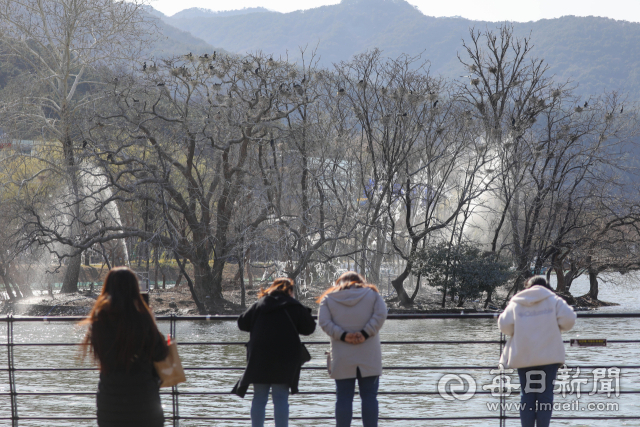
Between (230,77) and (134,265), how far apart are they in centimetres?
1493

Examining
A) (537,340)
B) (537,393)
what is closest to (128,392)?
(537,340)

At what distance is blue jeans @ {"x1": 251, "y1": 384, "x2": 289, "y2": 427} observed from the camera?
16.6 ft

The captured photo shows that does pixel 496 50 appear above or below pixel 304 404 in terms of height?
above

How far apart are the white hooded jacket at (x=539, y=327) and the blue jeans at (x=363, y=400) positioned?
3.68 ft

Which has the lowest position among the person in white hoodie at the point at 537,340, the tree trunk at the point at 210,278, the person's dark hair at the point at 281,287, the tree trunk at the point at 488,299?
the tree trunk at the point at 488,299

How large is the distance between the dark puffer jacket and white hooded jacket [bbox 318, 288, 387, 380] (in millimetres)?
1607

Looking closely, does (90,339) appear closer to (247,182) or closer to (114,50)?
(247,182)

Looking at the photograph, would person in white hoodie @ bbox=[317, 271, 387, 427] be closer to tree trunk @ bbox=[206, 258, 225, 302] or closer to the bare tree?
tree trunk @ bbox=[206, 258, 225, 302]

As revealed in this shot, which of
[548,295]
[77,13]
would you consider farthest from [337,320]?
[77,13]

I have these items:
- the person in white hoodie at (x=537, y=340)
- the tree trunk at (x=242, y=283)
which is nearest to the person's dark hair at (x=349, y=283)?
the person in white hoodie at (x=537, y=340)

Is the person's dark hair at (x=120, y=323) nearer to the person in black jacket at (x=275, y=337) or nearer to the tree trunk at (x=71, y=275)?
the person in black jacket at (x=275, y=337)

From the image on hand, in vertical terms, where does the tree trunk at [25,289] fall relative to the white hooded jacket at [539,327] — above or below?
below

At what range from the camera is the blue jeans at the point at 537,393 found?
5164 mm

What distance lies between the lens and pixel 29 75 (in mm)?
31578
